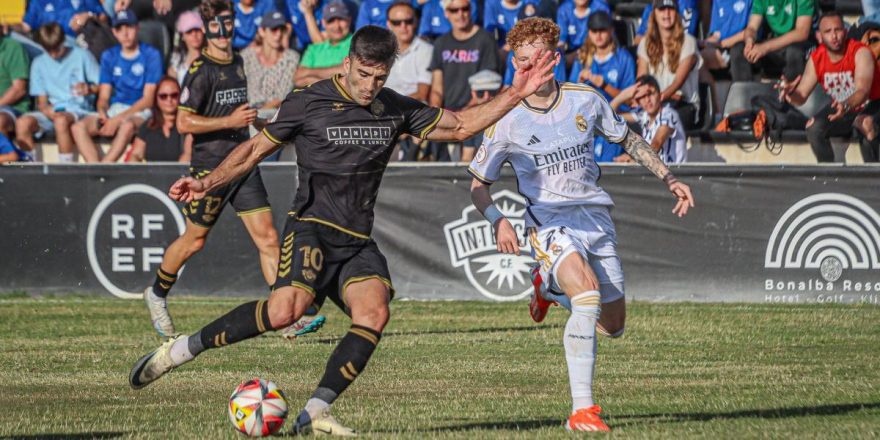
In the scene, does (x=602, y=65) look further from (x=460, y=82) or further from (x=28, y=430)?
(x=28, y=430)

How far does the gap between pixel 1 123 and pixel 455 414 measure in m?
12.0

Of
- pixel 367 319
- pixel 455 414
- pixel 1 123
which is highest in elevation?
pixel 367 319

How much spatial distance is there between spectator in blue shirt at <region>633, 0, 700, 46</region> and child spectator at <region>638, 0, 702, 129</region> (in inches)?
20.7

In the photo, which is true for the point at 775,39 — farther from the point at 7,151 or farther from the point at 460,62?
the point at 7,151

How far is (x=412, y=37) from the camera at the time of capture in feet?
57.0

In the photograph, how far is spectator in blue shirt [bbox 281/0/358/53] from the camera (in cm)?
1805

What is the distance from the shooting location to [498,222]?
26.0ft

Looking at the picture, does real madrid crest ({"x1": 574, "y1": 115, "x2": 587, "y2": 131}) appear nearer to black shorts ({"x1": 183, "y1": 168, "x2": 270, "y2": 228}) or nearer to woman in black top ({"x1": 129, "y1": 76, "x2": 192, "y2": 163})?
black shorts ({"x1": 183, "y1": 168, "x2": 270, "y2": 228})

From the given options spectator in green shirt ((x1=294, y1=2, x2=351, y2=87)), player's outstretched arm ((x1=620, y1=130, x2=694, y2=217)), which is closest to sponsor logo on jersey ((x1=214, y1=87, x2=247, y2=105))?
player's outstretched arm ((x1=620, y1=130, x2=694, y2=217))

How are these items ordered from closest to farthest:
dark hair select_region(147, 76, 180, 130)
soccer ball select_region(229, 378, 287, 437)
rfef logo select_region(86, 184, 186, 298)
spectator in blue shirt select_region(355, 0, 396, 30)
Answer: soccer ball select_region(229, 378, 287, 437)
rfef logo select_region(86, 184, 186, 298)
dark hair select_region(147, 76, 180, 130)
spectator in blue shirt select_region(355, 0, 396, 30)

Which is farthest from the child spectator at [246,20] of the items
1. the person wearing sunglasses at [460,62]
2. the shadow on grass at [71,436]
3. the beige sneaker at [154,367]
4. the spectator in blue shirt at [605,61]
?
the shadow on grass at [71,436]

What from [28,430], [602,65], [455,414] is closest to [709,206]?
[602,65]

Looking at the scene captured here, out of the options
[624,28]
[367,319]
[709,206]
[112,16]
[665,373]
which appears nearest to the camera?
[367,319]

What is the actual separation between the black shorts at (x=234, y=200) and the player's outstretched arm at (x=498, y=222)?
381 cm
